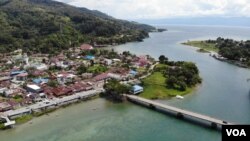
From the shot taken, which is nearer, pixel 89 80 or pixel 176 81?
pixel 176 81

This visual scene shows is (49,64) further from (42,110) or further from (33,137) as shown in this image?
(33,137)

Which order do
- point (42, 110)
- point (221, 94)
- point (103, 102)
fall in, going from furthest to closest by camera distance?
point (221, 94) → point (103, 102) → point (42, 110)

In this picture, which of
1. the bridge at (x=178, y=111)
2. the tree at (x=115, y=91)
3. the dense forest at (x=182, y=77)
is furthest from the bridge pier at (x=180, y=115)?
the dense forest at (x=182, y=77)

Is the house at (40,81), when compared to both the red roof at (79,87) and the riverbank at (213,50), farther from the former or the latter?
the riverbank at (213,50)

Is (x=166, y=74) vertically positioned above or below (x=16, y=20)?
below

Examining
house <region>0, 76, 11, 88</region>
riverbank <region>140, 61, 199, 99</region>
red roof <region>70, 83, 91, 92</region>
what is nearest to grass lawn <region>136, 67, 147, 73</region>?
riverbank <region>140, 61, 199, 99</region>

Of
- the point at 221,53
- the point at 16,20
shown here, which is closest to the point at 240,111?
the point at 221,53

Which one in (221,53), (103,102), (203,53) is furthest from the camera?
(203,53)
